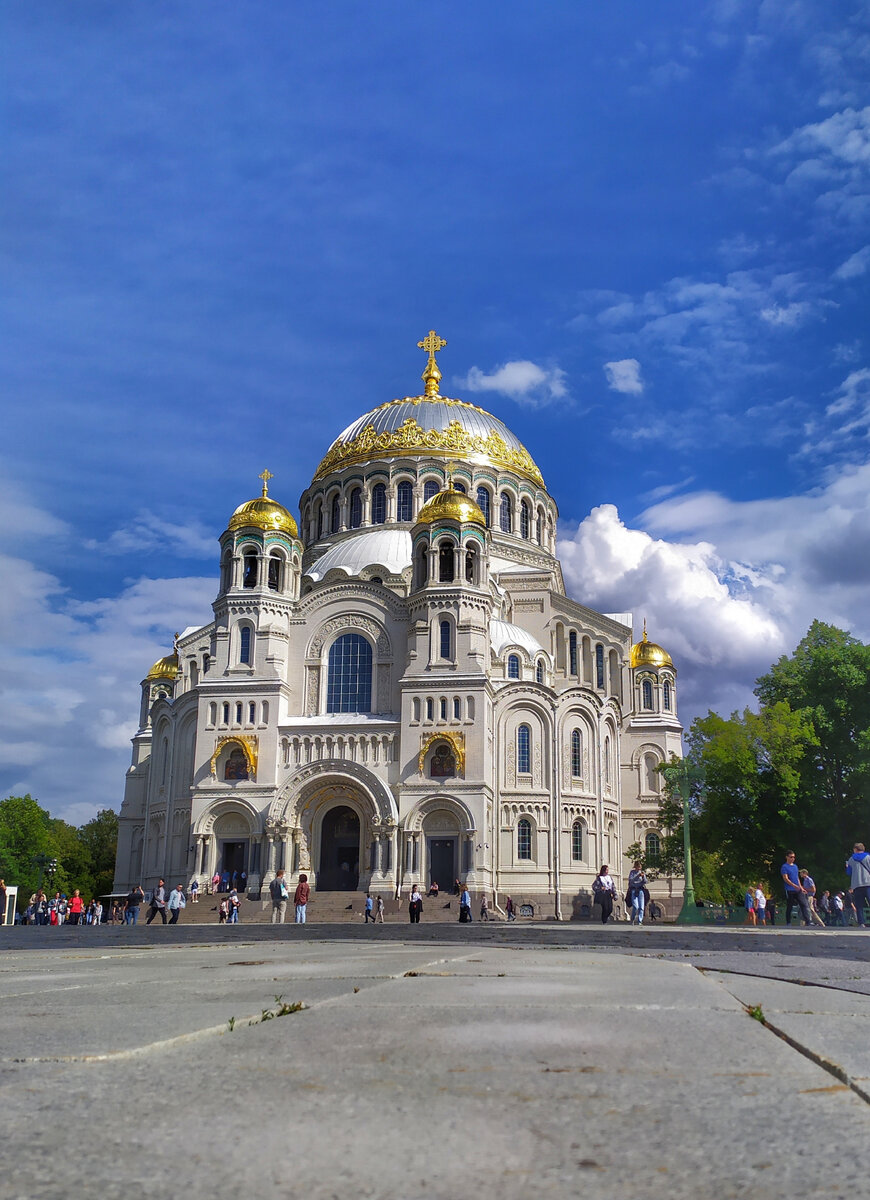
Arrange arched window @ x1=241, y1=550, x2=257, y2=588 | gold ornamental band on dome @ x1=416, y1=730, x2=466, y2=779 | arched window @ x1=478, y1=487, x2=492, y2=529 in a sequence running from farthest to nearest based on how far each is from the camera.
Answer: arched window @ x1=478, y1=487, x2=492, y2=529 → arched window @ x1=241, y1=550, x2=257, y2=588 → gold ornamental band on dome @ x1=416, y1=730, x2=466, y2=779

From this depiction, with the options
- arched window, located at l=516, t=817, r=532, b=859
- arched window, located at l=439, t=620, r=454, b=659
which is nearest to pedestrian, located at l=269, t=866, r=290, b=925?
arched window, located at l=516, t=817, r=532, b=859

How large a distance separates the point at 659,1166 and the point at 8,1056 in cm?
199

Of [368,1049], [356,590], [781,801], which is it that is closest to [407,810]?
[356,590]

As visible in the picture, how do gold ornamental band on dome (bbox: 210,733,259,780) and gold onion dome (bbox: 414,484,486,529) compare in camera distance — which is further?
gold onion dome (bbox: 414,484,486,529)

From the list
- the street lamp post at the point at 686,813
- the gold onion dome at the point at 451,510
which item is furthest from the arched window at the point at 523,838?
the gold onion dome at the point at 451,510

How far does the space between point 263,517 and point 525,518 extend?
55.8ft

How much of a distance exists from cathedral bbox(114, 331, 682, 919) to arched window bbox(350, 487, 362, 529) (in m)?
3.81

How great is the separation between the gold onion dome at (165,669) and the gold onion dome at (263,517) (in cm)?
1239

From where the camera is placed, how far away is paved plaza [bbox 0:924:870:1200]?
76.6 inches

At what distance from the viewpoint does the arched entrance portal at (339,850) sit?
43.0m

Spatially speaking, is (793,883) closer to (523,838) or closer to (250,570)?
(523,838)

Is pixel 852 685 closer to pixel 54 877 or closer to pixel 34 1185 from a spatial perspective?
pixel 34 1185

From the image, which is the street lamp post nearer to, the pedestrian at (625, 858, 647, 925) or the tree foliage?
the pedestrian at (625, 858, 647, 925)

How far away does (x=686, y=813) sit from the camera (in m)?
36.4
